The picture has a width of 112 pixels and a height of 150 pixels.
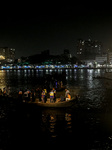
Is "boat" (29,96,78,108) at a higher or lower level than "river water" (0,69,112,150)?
higher

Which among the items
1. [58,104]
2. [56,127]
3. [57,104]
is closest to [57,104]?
[57,104]

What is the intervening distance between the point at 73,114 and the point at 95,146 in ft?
23.9

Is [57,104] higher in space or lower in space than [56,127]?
higher

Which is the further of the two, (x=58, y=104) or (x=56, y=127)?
(x=58, y=104)

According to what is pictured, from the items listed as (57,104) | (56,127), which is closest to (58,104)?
(57,104)

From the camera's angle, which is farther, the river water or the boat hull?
the boat hull

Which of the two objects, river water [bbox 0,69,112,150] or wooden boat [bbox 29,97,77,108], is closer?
river water [bbox 0,69,112,150]

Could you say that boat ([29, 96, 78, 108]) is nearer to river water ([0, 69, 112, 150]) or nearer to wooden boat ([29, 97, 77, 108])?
wooden boat ([29, 97, 77, 108])

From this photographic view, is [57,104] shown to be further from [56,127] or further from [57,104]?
[56,127]

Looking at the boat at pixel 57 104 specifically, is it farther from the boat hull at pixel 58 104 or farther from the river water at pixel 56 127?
the river water at pixel 56 127

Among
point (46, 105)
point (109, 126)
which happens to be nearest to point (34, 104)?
point (46, 105)

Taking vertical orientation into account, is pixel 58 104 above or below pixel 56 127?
above

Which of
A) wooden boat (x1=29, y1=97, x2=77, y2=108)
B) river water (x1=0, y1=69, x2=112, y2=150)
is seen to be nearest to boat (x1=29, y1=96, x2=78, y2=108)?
wooden boat (x1=29, y1=97, x2=77, y2=108)

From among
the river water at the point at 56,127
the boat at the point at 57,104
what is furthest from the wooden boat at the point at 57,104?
the river water at the point at 56,127
